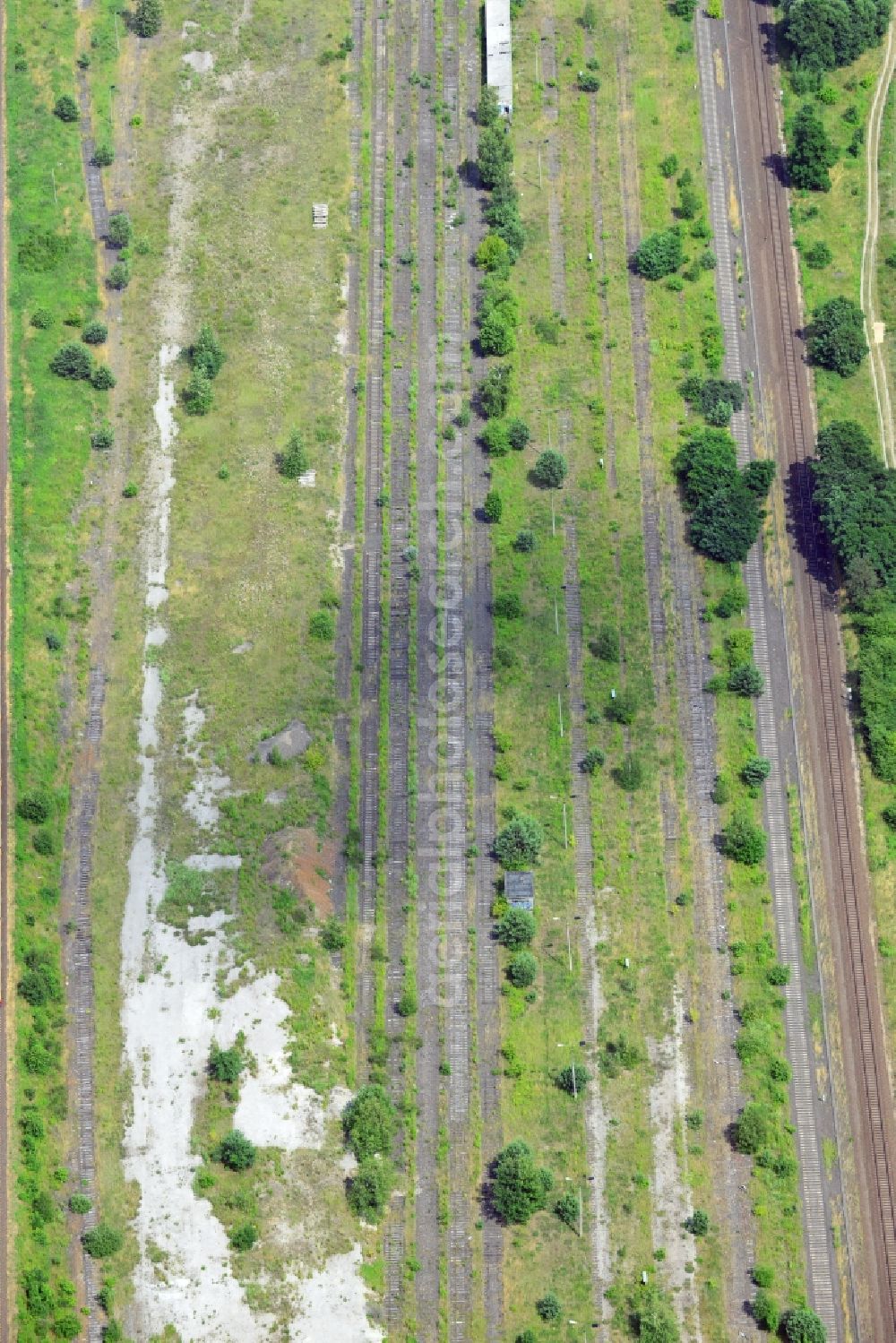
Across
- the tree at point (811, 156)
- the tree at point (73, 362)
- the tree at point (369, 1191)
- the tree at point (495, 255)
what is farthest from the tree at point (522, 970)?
the tree at point (811, 156)

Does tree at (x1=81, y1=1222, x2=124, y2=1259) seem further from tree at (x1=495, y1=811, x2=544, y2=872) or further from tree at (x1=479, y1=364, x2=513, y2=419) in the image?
tree at (x1=479, y1=364, x2=513, y2=419)

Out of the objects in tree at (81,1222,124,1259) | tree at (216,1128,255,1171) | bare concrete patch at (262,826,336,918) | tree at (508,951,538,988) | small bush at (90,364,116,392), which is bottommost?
tree at (81,1222,124,1259)

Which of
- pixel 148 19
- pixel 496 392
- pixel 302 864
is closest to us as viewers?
pixel 302 864

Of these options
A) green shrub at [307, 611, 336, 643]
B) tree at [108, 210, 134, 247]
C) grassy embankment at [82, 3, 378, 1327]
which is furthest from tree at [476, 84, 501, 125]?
green shrub at [307, 611, 336, 643]

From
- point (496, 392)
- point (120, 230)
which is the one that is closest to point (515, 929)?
point (496, 392)

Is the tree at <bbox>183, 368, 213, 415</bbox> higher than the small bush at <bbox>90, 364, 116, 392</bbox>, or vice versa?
the small bush at <bbox>90, 364, 116, 392</bbox>

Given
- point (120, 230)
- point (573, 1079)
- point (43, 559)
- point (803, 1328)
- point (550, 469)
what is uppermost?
point (120, 230)

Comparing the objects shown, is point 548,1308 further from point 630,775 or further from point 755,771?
point 755,771

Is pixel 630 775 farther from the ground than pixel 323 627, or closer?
closer
